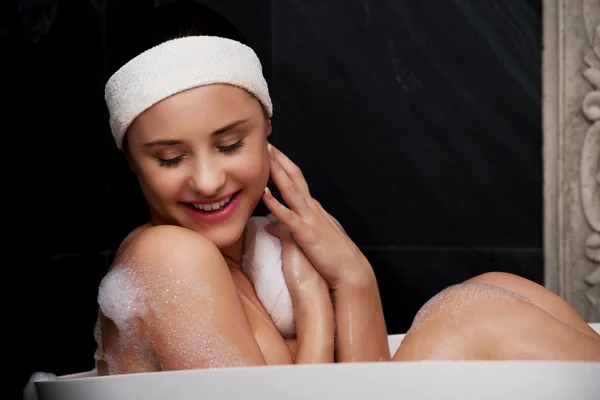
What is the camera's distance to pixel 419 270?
2414 mm

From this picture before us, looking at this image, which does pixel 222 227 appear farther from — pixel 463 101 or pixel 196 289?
pixel 463 101

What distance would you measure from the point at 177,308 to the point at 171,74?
363 mm

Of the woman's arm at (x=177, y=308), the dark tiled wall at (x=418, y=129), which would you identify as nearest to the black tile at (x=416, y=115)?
the dark tiled wall at (x=418, y=129)

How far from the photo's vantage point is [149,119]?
1.25m

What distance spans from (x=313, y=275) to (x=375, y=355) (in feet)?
0.59

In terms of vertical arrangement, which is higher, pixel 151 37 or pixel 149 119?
pixel 151 37

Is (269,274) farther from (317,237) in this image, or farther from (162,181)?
(162,181)

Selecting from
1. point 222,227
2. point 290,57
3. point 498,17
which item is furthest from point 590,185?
point 222,227

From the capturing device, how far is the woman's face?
124 centimetres

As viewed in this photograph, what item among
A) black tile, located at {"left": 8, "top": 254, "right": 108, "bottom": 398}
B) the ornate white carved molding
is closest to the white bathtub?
black tile, located at {"left": 8, "top": 254, "right": 108, "bottom": 398}

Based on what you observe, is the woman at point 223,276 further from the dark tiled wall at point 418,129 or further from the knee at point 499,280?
the dark tiled wall at point 418,129

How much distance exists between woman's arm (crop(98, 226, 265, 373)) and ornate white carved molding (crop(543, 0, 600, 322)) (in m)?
1.34

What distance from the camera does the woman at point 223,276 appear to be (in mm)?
1189

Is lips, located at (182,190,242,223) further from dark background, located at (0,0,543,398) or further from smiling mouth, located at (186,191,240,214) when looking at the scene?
dark background, located at (0,0,543,398)
